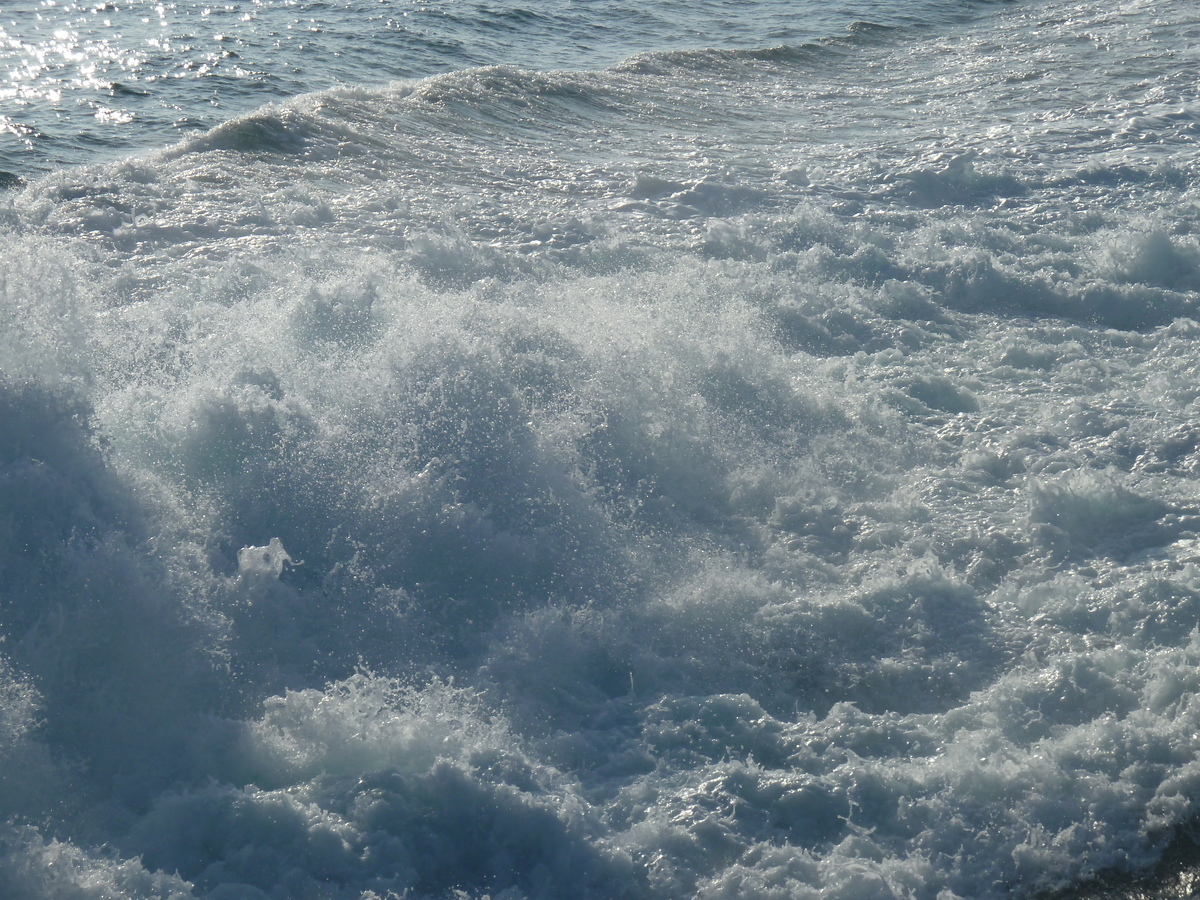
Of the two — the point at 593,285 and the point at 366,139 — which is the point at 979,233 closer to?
the point at 593,285

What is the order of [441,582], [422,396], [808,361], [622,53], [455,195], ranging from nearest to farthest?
[441,582], [422,396], [808,361], [455,195], [622,53]

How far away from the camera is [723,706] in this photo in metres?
4.51

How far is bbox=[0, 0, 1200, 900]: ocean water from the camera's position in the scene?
3.98 m

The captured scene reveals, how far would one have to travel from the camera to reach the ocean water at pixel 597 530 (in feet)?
13.1

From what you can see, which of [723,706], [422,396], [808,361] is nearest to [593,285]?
[808,361]

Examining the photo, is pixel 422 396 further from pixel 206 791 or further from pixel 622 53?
pixel 622 53

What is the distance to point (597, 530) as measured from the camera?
542 centimetres

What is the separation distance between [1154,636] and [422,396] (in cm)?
395

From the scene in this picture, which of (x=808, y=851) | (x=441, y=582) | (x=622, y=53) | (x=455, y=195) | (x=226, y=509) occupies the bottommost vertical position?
(x=808, y=851)

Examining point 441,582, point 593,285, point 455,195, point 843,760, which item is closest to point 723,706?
point 843,760

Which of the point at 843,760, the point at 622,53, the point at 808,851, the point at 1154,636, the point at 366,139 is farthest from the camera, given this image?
the point at 622,53

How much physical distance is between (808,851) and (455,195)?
7511 mm

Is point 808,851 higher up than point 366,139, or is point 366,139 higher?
point 366,139

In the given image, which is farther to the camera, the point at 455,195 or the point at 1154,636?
the point at 455,195
